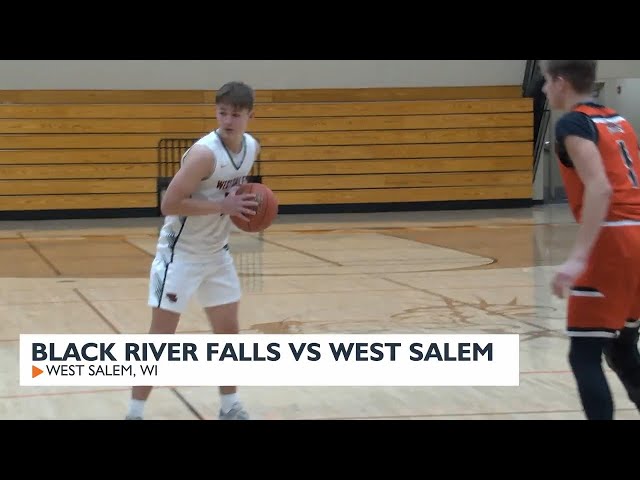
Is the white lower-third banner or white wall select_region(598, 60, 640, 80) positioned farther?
white wall select_region(598, 60, 640, 80)

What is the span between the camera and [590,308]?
3289mm

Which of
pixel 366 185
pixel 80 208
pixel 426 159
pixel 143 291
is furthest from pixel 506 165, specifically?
pixel 143 291

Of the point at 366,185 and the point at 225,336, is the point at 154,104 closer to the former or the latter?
the point at 366,185

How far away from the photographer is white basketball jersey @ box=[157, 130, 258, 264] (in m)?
4.05

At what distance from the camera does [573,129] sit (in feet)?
10.5

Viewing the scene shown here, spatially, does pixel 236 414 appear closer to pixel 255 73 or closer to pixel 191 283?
pixel 191 283

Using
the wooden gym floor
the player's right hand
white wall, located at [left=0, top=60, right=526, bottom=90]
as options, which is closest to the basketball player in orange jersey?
the wooden gym floor

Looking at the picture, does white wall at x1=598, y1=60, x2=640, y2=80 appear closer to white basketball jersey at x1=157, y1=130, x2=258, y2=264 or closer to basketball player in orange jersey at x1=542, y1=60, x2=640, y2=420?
white basketball jersey at x1=157, y1=130, x2=258, y2=264

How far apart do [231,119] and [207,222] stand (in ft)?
1.47

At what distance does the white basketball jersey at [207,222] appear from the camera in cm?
405

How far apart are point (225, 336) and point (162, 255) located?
510 mm

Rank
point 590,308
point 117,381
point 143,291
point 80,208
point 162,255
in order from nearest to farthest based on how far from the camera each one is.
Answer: point 590,308
point 162,255
point 117,381
point 143,291
point 80,208

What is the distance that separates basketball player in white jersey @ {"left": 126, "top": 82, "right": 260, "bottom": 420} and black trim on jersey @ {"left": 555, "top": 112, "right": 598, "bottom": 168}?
128 centimetres

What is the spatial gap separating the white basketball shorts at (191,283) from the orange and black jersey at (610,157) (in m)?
1.50
